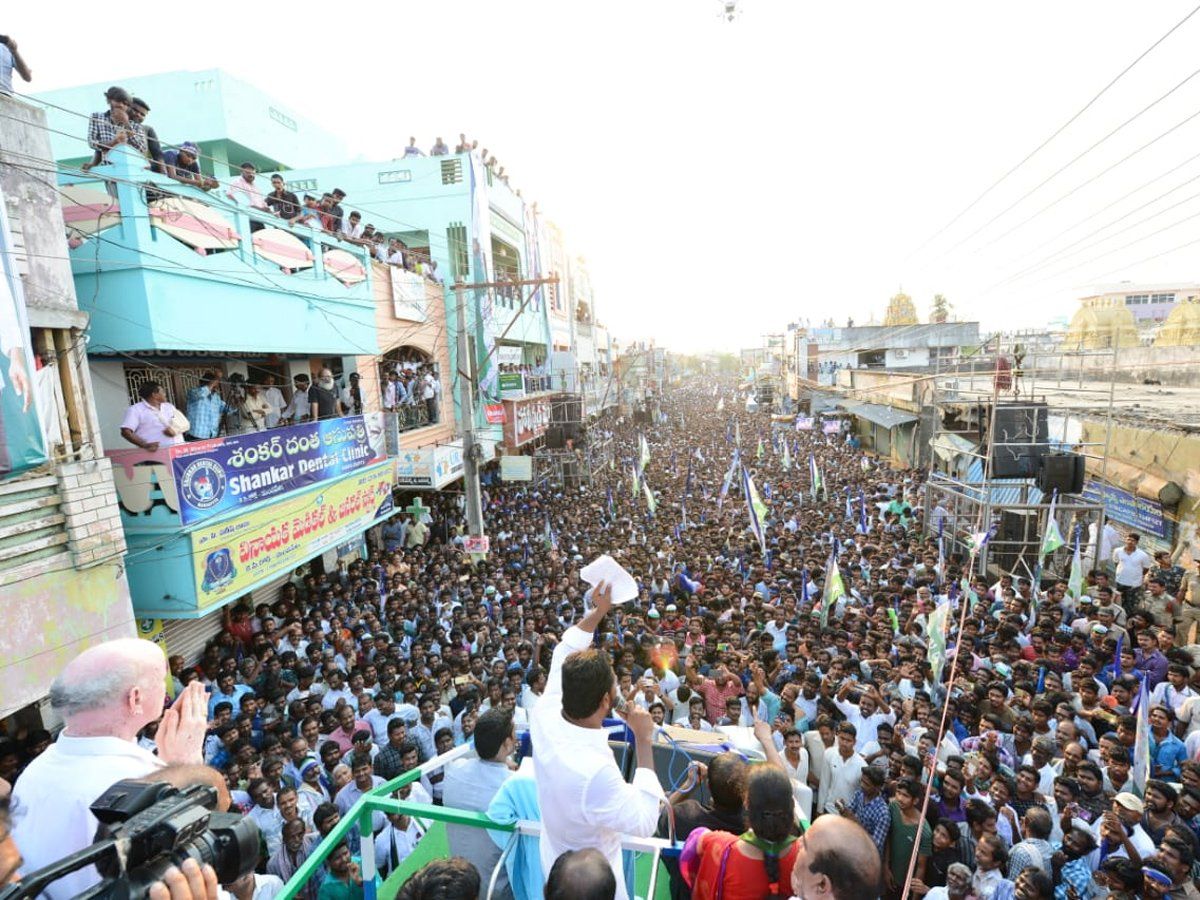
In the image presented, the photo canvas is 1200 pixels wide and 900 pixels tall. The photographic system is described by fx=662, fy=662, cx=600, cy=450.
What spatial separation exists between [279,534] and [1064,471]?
12553mm

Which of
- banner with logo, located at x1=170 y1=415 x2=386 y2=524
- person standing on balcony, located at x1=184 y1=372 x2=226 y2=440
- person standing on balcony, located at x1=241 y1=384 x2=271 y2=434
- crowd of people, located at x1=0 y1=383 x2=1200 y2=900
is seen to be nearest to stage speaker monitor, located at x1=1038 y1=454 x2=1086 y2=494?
crowd of people, located at x1=0 y1=383 x2=1200 y2=900

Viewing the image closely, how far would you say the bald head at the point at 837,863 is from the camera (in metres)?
1.86

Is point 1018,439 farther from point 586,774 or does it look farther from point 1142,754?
point 586,774

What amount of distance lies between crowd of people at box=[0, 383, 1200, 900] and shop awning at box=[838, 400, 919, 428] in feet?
37.6

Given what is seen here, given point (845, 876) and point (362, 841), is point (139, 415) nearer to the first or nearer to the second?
point (362, 841)

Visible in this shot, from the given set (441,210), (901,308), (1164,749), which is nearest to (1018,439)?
(1164,749)

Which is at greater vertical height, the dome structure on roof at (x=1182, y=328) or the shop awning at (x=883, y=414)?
the dome structure on roof at (x=1182, y=328)

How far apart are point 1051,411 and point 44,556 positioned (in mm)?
19145

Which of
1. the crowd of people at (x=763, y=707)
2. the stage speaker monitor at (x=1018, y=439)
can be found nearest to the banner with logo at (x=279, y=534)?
the crowd of people at (x=763, y=707)

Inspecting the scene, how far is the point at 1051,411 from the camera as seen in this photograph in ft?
53.1

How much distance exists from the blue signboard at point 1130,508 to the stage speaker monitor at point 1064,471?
0.38 m

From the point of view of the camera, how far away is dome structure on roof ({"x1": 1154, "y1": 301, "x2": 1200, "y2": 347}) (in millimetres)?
22625

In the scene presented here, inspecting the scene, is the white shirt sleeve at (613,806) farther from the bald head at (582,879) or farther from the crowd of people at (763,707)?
the bald head at (582,879)

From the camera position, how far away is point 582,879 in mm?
1900
